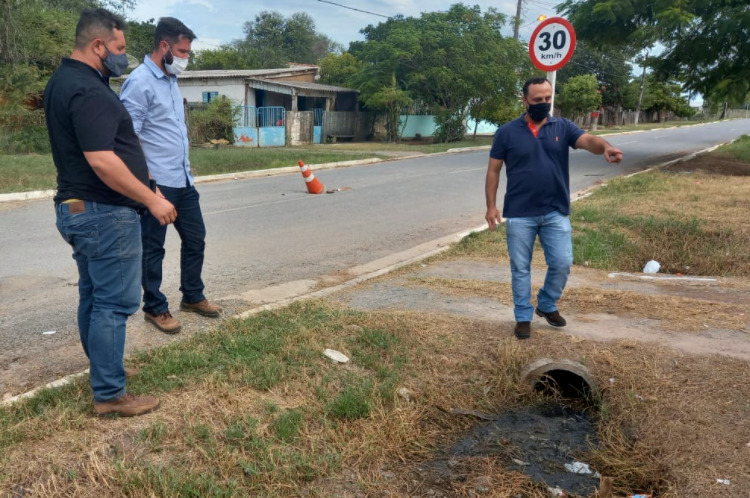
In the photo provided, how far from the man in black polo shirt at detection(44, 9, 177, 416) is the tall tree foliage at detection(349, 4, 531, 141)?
1073 inches

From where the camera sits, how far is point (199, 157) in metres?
19.0

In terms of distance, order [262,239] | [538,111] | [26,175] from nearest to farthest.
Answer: [538,111], [262,239], [26,175]

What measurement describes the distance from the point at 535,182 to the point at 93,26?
2822mm

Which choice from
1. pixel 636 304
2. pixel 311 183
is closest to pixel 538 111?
pixel 636 304

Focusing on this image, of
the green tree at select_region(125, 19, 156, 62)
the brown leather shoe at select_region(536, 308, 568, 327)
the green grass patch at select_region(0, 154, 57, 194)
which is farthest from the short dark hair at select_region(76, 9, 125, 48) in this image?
the green tree at select_region(125, 19, 156, 62)

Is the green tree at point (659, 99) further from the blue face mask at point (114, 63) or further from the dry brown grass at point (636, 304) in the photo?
the blue face mask at point (114, 63)

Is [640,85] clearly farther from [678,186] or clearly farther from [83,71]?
[83,71]

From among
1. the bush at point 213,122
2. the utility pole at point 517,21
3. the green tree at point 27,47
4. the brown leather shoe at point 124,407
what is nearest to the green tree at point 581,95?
the utility pole at point 517,21

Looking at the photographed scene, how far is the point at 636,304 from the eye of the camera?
5348 mm

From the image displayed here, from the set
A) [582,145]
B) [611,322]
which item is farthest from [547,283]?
[582,145]

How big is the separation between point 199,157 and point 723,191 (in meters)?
13.4

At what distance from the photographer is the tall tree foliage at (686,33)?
14578mm

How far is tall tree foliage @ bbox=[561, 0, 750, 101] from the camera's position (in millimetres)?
14578

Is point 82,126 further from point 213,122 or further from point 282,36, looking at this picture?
point 282,36
